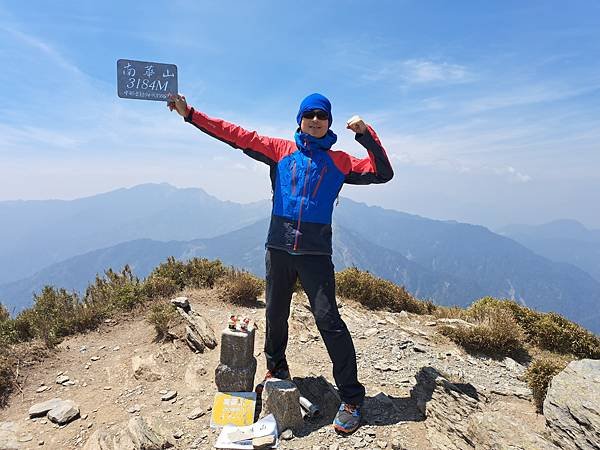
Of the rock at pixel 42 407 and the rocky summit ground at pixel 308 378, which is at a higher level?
the rocky summit ground at pixel 308 378

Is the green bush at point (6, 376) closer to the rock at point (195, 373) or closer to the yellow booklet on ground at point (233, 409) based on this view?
the rock at point (195, 373)

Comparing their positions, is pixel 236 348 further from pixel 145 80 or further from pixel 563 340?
pixel 563 340

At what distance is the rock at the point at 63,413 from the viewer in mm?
5312

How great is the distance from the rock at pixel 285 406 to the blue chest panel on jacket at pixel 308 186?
2172 millimetres

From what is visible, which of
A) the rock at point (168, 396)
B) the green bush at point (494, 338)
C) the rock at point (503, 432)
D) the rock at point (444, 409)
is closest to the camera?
the rock at point (503, 432)

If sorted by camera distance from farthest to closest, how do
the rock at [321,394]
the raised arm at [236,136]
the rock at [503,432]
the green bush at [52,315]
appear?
the green bush at [52,315] → the rock at [321,394] → the raised arm at [236,136] → the rock at [503,432]

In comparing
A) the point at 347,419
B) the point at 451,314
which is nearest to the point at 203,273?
the point at 347,419

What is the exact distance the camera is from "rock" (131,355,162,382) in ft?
20.7

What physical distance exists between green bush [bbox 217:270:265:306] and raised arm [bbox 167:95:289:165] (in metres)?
5.20

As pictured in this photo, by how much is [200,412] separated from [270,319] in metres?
1.68

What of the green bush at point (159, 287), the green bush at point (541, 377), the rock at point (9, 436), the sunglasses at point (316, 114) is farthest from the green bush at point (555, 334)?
the rock at point (9, 436)

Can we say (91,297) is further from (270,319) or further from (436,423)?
(436,423)

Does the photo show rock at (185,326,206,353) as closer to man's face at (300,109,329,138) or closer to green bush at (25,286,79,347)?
green bush at (25,286,79,347)

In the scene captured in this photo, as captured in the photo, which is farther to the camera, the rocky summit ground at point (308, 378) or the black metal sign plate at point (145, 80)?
the black metal sign plate at point (145, 80)
